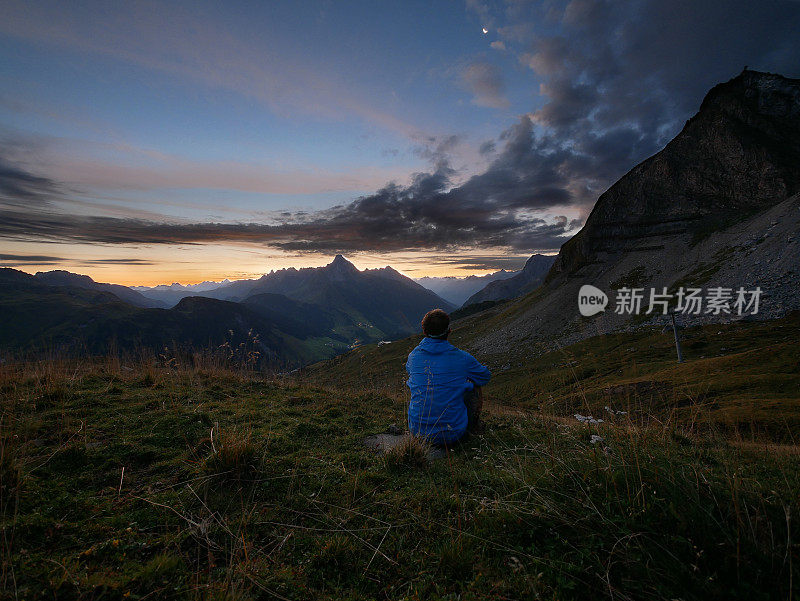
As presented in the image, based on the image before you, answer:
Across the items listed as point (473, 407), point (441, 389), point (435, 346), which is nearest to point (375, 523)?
point (441, 389)

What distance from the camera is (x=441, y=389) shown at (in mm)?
5508

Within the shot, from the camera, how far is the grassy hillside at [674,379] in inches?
508

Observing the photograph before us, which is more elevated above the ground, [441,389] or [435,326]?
[435,326]

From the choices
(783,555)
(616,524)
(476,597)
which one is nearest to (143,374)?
(476,597)

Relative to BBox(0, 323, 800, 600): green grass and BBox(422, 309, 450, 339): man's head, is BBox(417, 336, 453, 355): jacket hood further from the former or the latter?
BBox(0, 323, 800, 600): green grass

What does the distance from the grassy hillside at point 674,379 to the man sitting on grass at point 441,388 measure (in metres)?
1.23

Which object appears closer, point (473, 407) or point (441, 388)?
point (441, 388)

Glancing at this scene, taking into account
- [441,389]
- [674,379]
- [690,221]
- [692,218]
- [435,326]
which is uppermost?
[692,218]

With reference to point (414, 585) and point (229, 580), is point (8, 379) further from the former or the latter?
point (414, 585)

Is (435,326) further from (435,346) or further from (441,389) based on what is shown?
(441,389)

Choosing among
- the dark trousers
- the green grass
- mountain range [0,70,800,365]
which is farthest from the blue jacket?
mountain range [0,70,800,365]

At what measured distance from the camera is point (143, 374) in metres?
8.55

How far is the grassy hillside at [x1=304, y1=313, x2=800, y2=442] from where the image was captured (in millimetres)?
12898

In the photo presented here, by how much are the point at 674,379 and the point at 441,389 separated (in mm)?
33051
